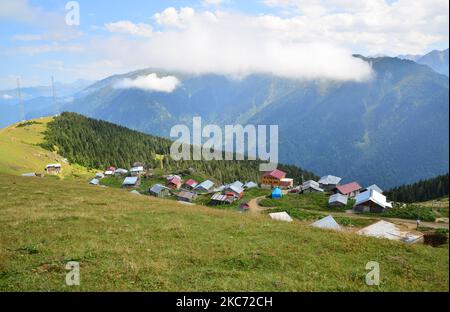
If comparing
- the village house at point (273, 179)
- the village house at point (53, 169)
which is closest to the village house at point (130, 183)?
the village house at point (53, 169)

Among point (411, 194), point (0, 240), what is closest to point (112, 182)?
point (411, 194)

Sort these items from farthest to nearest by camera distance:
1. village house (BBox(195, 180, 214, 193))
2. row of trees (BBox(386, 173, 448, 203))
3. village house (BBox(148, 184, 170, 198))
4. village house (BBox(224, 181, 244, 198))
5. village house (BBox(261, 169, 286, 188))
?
village house (BBox(261, 169, 286, 188))
village house (BBox(195, 180, 214, 193))
village house (BBox(148, 184, 170, 198))
village house (BBox(224, 181, 244, 198))
row of trees (BBox(386, 173, 448, 203))

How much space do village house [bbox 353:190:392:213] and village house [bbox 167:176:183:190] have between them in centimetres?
7448

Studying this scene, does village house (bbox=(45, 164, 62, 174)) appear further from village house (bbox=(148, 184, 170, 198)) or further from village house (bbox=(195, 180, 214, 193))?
village house (bbox=(195, 180, 214, 193))

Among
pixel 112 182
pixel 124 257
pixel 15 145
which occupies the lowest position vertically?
pixel 112 182

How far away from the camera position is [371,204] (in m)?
85.1

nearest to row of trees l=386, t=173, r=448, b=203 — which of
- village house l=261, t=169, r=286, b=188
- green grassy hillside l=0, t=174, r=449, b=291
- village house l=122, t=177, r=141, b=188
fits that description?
village house l=261, t=169, r=286, b=188

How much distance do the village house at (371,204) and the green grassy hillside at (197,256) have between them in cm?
6468

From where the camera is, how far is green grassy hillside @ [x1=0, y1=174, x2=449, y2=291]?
14.8m

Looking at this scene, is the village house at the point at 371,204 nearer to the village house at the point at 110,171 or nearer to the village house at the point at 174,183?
the village house at the point at 174,183

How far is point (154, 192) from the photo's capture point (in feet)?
430

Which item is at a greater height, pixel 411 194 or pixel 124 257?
pixel 124 257
